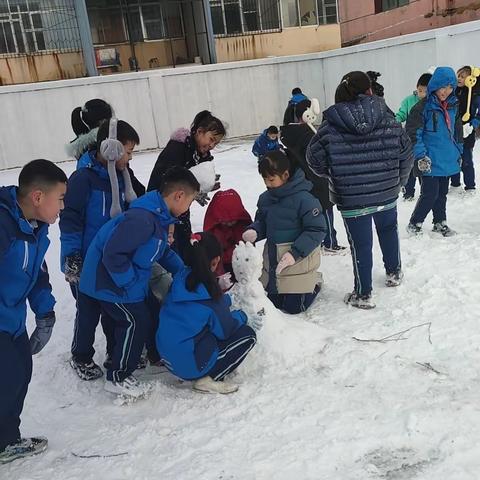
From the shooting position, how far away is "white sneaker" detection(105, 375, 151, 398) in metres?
2.97

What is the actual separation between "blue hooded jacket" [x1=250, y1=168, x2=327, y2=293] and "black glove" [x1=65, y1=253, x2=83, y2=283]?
132cm

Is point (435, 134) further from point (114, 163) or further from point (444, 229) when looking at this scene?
point (114, 163)

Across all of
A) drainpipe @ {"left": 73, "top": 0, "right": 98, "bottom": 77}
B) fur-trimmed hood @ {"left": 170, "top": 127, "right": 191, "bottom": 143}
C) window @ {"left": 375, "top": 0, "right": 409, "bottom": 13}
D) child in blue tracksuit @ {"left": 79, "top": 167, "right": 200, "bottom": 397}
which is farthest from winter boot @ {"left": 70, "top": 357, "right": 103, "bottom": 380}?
window @ {"left": 375, "top": 0, "right": 409, "bottom": 13}

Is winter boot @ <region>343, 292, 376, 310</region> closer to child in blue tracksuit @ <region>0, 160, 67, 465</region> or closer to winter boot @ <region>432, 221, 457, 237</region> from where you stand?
winter boot @ <region>432, 221, 457, 237</region>

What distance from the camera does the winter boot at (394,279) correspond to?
4094 millimetres

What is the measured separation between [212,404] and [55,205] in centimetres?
134

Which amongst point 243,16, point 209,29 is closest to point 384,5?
point 243,16

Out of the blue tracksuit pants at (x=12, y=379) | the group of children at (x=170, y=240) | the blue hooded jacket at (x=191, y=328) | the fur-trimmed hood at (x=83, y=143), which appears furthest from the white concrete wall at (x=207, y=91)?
the blue tracksuit pants at (x=12, y=379)

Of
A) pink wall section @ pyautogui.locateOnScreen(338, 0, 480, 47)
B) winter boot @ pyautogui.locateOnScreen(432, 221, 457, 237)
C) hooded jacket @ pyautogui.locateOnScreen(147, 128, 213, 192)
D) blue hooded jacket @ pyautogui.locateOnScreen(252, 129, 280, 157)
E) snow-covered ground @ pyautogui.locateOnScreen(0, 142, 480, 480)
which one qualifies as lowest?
snow-covered ground @ pyautogui.locateOnScreen(0, 142, 480, 480)

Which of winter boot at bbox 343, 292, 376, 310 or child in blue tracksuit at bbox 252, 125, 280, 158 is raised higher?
child in blue tracksuit at bbox 252, 125, 280, 158

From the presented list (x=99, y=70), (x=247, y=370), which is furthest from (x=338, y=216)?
(x=99, y=70)

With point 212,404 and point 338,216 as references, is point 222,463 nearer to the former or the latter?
point 212,404

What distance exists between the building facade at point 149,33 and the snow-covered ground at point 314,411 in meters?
14.3

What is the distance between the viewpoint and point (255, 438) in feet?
8.23
